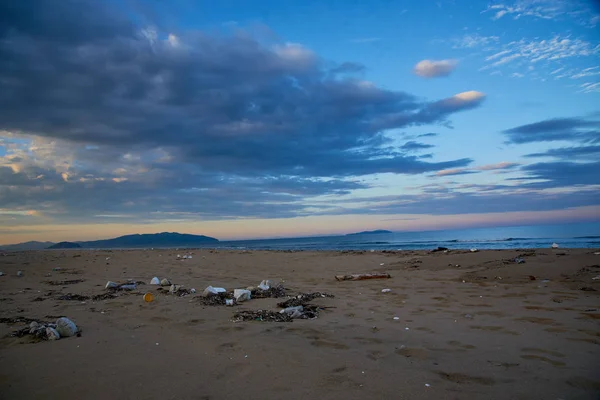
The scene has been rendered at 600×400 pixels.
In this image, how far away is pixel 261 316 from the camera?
476 centimetres

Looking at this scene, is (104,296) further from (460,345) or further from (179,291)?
(460,345)

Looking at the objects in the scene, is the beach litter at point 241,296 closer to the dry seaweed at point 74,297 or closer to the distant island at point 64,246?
the dry seaweed at point 74,297

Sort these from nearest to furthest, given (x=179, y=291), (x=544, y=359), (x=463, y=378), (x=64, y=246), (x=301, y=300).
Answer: (x=463, y=378)
(x=544, y=359)
(x=301, y=300)
(x=179, y=291)
(x=64, y=246)

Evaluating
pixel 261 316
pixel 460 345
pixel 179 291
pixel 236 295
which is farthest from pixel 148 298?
pixel 460 345

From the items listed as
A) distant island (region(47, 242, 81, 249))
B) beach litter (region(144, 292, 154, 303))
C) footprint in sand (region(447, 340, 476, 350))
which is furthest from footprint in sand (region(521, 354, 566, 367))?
distant island (region(47, 242, 81, 249))

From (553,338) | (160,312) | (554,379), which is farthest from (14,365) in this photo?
(553,338)

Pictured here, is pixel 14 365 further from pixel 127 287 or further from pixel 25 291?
pixel 25 291

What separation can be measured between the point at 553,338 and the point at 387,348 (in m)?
2.01

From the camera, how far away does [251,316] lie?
15.6 ft

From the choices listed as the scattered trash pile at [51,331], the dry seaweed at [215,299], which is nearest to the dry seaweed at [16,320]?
the scattered trash pile at [51,331]

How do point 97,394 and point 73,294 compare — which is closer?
point 97,394

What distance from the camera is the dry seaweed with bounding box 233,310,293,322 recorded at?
4.60 m

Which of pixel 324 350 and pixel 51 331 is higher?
pixel 51 331

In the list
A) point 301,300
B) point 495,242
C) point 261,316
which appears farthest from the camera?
point 495,242
